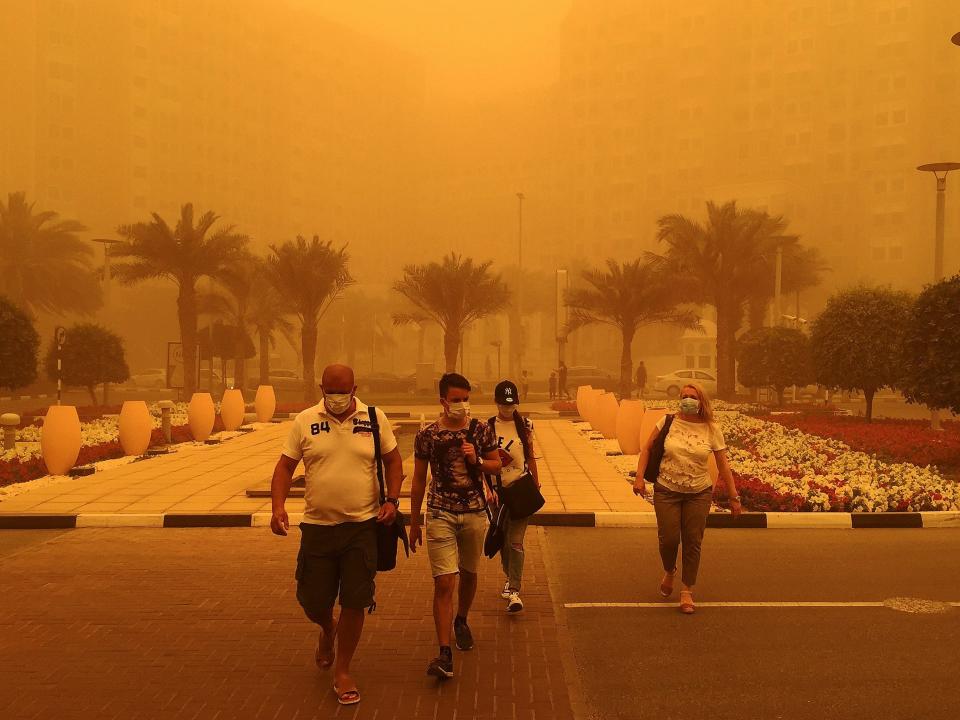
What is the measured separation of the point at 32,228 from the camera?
190 feet

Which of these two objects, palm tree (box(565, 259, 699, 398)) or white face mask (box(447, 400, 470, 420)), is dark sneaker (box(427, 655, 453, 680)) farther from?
palm tree (box(565, 259, 699, 398))

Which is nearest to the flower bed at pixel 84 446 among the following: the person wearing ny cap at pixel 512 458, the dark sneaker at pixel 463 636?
the person wearing ny cap at pixel 512 458

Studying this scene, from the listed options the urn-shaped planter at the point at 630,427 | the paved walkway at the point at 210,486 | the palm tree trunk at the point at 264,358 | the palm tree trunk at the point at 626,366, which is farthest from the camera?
A: the palm tree trunk at the point at 264,358

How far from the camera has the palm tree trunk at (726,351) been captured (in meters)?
43.0

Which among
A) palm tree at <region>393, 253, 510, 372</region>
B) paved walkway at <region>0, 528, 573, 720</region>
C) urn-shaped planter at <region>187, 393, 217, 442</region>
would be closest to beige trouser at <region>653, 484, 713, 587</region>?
paved walkway at <region>0, 528, 573, 720</region>

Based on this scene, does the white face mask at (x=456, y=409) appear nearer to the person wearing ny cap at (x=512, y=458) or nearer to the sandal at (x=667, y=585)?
the person wearing ny cap at (x=512, y=458)

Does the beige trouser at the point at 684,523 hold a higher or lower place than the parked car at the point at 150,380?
higher

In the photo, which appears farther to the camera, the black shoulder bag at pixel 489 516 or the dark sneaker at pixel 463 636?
the dark sneaker at pixel 463 636

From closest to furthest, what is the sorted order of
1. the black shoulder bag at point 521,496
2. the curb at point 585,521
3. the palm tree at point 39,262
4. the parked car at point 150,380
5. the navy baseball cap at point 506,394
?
the navy baseball cap at point 506,394 < the black shoulder bag at point 521,496 < the curb at point 585,521 < the palm tree at point 39,262 < the parked car at point 150,380

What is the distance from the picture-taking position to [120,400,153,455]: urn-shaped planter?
17188mm

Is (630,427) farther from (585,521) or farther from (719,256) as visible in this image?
(719,256)

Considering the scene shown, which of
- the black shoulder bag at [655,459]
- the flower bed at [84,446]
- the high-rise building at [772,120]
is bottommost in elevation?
the flower bed at [84,446]

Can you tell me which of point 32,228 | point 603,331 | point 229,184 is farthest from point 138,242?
point 229,184

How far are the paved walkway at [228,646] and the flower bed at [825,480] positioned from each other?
403 cm
